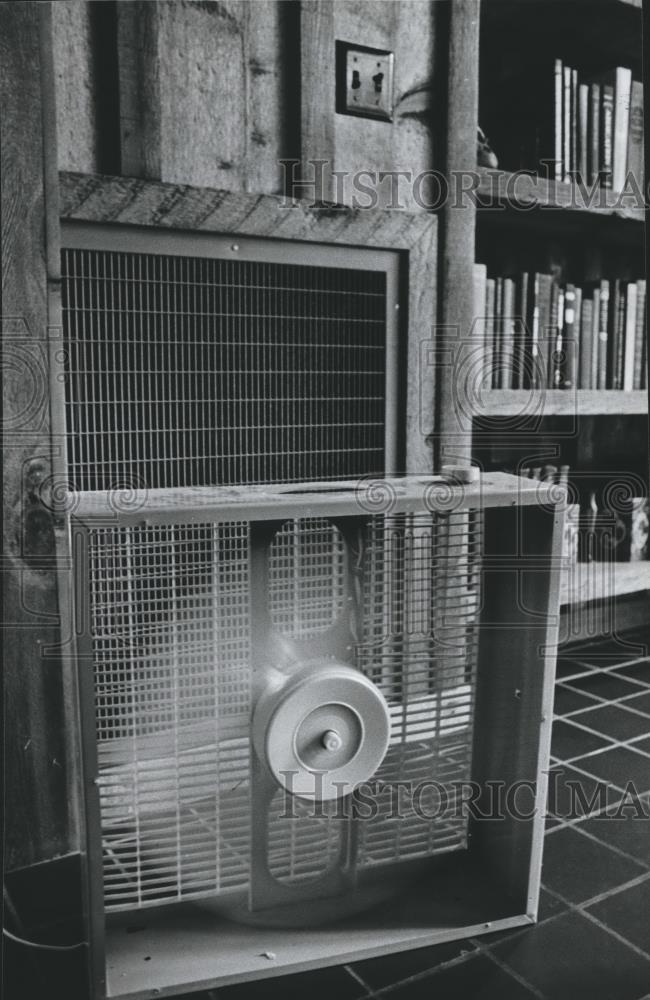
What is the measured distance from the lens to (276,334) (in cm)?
197

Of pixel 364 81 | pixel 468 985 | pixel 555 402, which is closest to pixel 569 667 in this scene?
pixel 555 402

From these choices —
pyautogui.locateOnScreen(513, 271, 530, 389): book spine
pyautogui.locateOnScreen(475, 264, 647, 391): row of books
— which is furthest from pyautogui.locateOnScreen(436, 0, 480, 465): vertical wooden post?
pyautogui.locateOnScreen(513, 271, 530, 389): book spine

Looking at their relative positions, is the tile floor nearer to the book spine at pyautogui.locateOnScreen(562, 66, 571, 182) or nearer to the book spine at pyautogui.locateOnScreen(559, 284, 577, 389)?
the book spine at pyautogui.locateOnScreen(559, 284, 577, 389)

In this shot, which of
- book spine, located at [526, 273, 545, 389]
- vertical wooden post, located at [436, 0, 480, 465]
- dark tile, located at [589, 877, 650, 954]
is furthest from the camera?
book spine, located at [526, 273, 545, 389]

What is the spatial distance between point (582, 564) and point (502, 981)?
183 cm

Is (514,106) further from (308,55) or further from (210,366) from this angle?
(210,366)

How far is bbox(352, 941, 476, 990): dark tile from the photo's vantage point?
1353 mm

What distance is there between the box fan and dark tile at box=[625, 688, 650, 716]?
1105 millimetres

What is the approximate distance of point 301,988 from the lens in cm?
133

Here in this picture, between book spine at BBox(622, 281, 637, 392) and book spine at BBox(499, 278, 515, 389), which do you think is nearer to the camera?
book spine at BBox(499, 278, 515, 389)

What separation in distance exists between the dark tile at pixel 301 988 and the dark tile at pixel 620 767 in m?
0.93

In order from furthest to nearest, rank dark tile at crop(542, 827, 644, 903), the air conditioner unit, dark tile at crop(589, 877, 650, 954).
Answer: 1. dark tile at crop(542, 827, 644, 903)
2. dark tile at crop(589, 877, 650, 954)
3. the air conditioner unit

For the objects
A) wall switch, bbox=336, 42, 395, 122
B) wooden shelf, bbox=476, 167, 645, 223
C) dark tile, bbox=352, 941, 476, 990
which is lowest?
dark tile, bbox=352, 941, 476, 990

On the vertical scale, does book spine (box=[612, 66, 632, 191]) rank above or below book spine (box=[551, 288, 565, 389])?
→ above
